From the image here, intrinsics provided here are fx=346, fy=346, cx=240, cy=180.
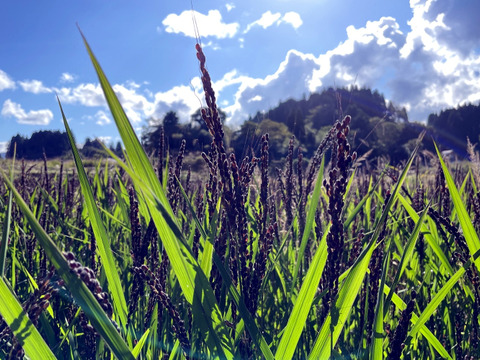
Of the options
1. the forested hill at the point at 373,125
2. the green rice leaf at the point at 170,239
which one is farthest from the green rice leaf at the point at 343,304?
the forested hill at the point at 373,125

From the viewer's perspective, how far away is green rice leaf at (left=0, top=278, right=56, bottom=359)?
669 millimetres

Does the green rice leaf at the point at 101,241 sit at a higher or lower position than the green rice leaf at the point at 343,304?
higher

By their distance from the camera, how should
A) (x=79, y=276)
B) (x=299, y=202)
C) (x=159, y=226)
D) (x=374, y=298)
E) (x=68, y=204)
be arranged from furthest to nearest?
(x=68, y=204) → (x=299, y=202) → (x=374, y=298) → (x=159, y=226) → (x=79, y=276)

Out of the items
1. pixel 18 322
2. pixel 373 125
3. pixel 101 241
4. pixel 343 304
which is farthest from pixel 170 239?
pixel 373 125

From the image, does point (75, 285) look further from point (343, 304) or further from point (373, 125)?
point (373, 125)

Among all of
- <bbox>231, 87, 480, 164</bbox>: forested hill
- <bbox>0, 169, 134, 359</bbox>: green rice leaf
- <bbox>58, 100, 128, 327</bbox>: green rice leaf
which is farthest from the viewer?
<bbox>231, 87, 480, 164</bbox>: forested hill

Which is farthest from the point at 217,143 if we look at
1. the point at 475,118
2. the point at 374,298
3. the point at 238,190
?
the point at 475,118

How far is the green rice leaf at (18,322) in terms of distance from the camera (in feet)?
2.19

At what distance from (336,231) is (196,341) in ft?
2.28

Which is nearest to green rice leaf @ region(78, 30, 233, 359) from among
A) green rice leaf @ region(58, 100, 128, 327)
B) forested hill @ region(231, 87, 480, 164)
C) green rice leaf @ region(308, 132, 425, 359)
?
green rice leaf @ region(58, 100, 128, 327)

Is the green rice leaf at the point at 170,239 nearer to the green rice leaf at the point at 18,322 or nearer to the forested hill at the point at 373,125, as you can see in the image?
the green rice leaf at the point at 18,322

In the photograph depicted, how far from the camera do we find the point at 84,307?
651 mm

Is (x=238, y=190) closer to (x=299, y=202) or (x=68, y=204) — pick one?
(x=299, y=202)

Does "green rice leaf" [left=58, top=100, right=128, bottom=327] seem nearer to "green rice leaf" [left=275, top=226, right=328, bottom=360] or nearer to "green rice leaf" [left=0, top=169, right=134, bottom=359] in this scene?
"green rice leaf" [left=0, top=169, right=134, bottom=359]
